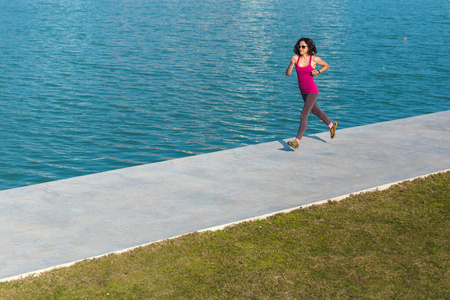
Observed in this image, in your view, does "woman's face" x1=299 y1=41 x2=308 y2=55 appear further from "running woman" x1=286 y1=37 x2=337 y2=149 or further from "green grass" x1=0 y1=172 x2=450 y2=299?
"green grass" x1=0 y1=172 x2=450 y2=299

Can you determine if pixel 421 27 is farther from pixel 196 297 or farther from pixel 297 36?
pixel 196 297

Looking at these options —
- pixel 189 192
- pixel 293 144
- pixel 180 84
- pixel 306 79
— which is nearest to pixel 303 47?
pixel 306 79

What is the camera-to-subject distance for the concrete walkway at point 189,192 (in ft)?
21.5

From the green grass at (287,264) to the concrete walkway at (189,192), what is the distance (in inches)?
12.1

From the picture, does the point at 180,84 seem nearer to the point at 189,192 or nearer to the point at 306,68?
the point at 306,68

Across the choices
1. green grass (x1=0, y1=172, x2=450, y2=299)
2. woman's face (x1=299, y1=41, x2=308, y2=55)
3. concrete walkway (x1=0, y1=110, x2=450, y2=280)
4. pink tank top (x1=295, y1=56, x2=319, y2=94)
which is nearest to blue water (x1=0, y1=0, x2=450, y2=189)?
concrete walkway (x1=0, y1=110, x2=450, y2=280)

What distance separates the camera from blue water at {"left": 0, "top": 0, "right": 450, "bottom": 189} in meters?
13.4

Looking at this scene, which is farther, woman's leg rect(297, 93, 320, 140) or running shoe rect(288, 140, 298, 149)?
woman's leg rect(297, 93, 320, 140)

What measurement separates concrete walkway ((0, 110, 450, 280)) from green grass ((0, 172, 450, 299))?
308 mm

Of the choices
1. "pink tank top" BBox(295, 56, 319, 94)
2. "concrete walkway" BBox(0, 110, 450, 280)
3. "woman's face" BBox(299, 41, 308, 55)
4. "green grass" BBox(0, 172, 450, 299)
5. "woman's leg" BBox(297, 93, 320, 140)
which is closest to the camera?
"green grass" BBox(0, 172, 450, 299)

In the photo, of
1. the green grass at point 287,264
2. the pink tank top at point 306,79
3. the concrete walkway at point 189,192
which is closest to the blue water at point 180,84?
the concrete walkway at point 189,192

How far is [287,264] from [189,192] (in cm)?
232

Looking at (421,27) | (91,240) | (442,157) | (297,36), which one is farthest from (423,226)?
(421,27)

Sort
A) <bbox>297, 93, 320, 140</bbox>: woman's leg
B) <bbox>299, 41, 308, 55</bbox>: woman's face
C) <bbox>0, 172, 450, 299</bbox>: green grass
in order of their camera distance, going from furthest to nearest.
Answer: <bbox>297, 93, 320, 140</bbox>: woman's leg
<bbox>299, 41, 308, 55</bbox>: woman's face
<bbox>0, 172, 450, 299</bbox>: green grass
